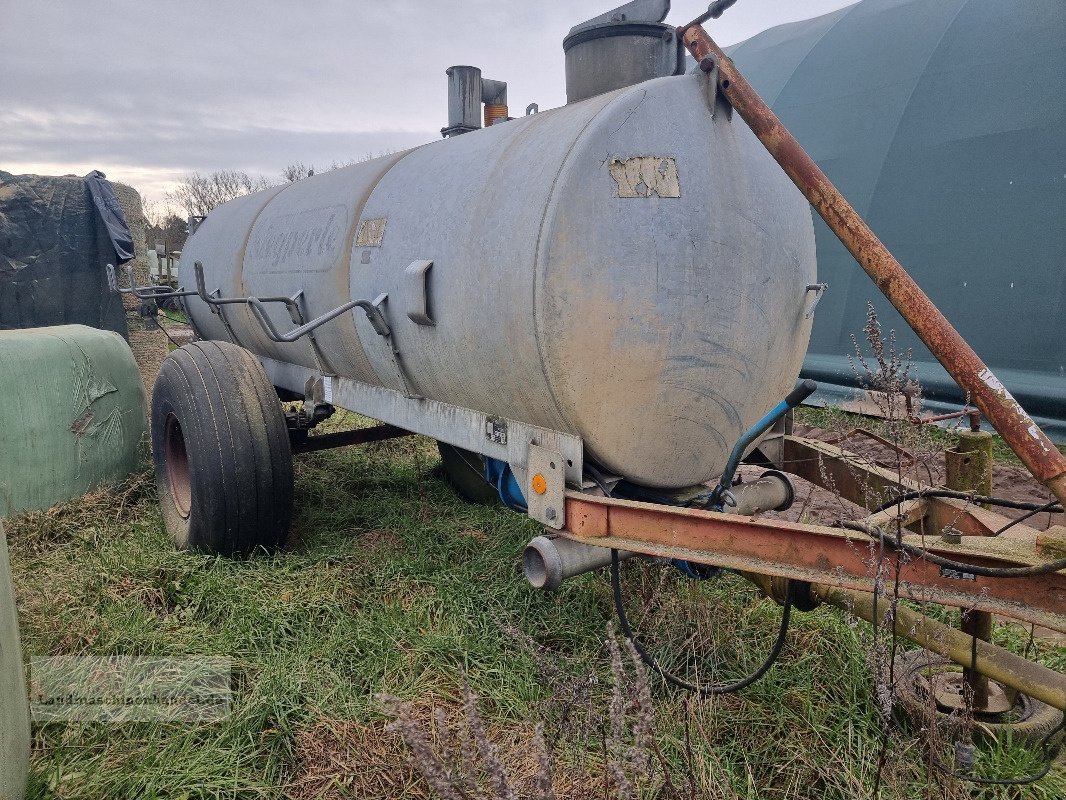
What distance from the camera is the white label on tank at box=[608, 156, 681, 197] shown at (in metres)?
2.39

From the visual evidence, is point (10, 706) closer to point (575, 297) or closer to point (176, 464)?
point (575, 297)

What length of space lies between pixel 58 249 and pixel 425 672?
633 centimetres

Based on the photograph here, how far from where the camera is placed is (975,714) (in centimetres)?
246

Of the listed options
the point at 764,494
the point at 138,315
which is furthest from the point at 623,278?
the point at 138,315

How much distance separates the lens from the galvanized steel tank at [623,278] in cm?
238

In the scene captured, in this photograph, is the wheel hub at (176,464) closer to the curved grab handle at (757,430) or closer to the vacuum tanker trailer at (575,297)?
the vacuum tanker trailer at (575,297)

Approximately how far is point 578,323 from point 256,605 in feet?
6.56

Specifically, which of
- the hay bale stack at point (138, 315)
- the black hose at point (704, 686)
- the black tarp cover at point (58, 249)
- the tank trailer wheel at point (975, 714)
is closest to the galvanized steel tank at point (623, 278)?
the black hose at point (704, 686)

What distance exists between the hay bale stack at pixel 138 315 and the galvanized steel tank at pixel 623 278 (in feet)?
19.1

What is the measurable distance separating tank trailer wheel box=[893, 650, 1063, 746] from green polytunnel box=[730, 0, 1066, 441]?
14.7 ft

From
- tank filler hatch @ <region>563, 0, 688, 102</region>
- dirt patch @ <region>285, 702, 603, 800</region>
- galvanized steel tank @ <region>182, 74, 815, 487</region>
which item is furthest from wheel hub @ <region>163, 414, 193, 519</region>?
tank filler hatch @ <region>563, 0, 688, 102</region>

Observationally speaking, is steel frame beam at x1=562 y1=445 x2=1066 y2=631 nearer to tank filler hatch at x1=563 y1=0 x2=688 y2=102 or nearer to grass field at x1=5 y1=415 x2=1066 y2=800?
grass field at x1=5 y1=415 x2=1066 y2=800

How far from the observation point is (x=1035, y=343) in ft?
21.6

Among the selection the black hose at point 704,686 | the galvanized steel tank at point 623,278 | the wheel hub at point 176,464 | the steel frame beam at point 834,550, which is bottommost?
the black hose at point 704,686
